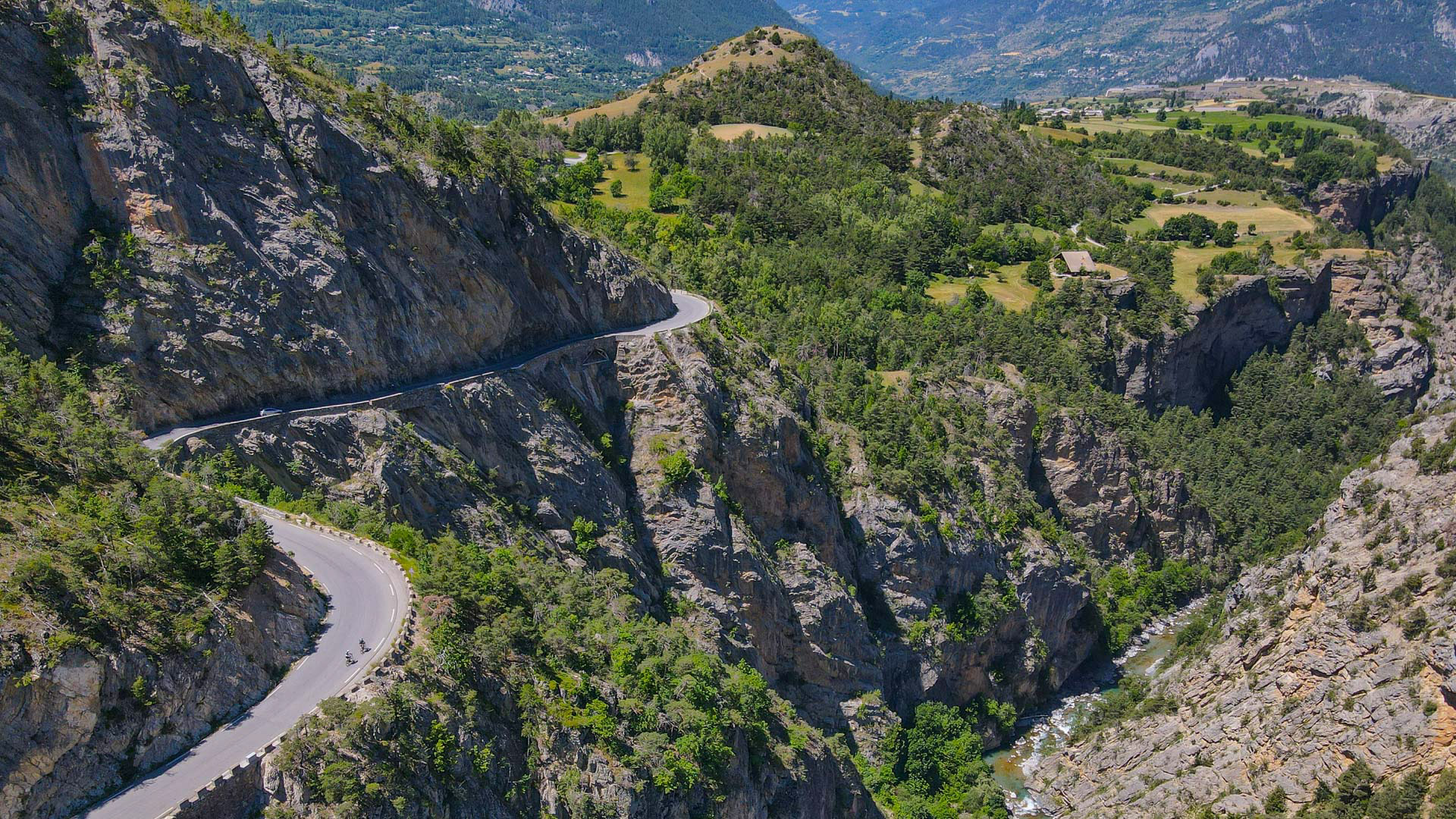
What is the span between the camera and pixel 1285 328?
124 m

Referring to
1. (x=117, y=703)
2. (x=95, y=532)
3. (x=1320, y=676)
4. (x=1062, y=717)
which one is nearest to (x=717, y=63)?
(x=1062, y=717)

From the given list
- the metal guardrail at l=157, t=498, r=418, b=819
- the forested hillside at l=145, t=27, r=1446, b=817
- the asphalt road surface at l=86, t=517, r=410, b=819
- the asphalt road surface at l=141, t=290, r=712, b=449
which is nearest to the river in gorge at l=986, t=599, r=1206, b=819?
the forested hillside at l=145, t=27, r=1446, b=817

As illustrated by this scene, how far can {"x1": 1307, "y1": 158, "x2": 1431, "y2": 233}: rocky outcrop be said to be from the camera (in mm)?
160875

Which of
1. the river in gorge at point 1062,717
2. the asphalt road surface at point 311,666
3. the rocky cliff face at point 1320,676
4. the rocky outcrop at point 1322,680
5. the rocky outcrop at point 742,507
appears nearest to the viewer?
the asphalt road surface at point 311,666

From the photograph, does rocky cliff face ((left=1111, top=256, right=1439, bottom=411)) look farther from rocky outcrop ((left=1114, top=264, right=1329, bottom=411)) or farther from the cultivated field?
the cultivated field

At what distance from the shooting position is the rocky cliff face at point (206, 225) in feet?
118

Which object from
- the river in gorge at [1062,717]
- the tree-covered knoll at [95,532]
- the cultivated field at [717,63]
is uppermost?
the cultivated field at [717,63]

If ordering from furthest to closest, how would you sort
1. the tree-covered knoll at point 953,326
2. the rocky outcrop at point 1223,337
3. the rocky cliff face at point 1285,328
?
the rocky cliff face at point 1285,328 → the rocky outcrop at point 1223,337 → the tree-covered knoll at point 953,326

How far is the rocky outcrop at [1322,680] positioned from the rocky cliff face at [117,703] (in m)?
51.4

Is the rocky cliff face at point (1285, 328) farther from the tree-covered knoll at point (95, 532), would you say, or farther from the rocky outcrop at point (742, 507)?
the tree-covered knoll at point (95, 532)

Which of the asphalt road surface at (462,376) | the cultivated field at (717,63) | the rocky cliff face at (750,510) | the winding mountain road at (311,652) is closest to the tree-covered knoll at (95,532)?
the asphalt road surface at (462,376)

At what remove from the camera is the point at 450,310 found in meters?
48.5

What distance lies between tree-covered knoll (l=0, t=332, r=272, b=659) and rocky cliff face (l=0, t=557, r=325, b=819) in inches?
24.1

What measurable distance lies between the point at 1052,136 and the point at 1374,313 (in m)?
74.1
